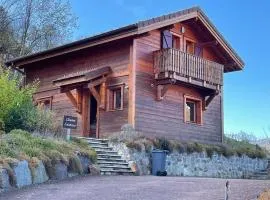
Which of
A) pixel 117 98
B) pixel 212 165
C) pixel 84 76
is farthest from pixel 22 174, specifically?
pixel 212 165

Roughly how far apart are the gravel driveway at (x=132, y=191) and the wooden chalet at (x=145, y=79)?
7.69 metres

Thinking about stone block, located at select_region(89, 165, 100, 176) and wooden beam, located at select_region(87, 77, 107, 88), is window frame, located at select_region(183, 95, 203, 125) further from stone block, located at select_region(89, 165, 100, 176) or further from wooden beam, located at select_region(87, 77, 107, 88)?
stone block, located at select_region(89, 165, 100, 176)

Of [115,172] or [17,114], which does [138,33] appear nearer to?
[17,114]

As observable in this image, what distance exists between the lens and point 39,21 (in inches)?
1629

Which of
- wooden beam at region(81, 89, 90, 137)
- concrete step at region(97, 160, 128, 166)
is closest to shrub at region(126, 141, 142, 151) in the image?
concrete step at region(97, 160, 128, 166)

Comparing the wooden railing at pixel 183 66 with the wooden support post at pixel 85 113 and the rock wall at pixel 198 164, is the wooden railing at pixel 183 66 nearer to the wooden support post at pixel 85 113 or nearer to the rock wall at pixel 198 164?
the rock wall at pixel 198 164

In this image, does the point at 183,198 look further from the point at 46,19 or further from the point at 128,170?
the point at 46,19

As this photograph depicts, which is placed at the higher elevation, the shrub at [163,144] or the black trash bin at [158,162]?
the shrub at [163,144]

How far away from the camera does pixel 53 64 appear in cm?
2573

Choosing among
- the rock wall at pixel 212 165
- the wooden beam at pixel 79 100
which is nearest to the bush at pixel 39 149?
the rock wall at pixel 212 165

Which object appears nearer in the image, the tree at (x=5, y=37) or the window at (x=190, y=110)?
the window at (x=190, y=110)

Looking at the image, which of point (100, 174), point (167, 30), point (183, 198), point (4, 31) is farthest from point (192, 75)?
point (4, 31)

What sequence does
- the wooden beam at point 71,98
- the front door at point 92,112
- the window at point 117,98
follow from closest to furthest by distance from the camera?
the window at point 117,98 < the wooden beam at point 71,98 < the front door at point 92,112

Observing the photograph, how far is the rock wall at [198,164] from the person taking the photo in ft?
61.4
